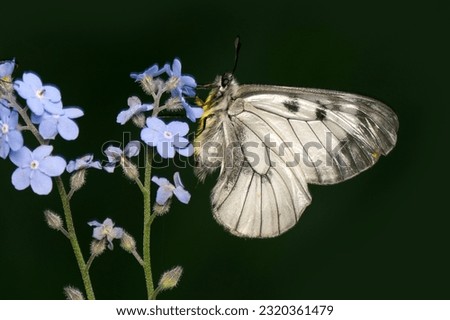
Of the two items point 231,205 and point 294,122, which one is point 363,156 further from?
point 231,205

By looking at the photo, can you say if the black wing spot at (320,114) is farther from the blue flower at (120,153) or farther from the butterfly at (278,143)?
the blue flower at (120,153)

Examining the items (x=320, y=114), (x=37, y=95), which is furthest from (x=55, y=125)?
(x=320, y=114)

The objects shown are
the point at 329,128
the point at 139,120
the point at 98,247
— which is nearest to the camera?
the point at 98,247

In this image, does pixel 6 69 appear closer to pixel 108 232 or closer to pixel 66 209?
pixel 66 209

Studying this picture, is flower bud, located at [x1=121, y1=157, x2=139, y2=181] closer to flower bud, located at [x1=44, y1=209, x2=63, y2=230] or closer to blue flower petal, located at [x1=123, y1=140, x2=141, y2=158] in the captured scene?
blue flower petal, located at [x1=123, y1=140, x2=141, y2=158]

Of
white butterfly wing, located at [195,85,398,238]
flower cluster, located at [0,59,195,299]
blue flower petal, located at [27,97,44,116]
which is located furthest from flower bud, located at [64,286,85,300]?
white butterfly wing, located at [195,85,398,238]
